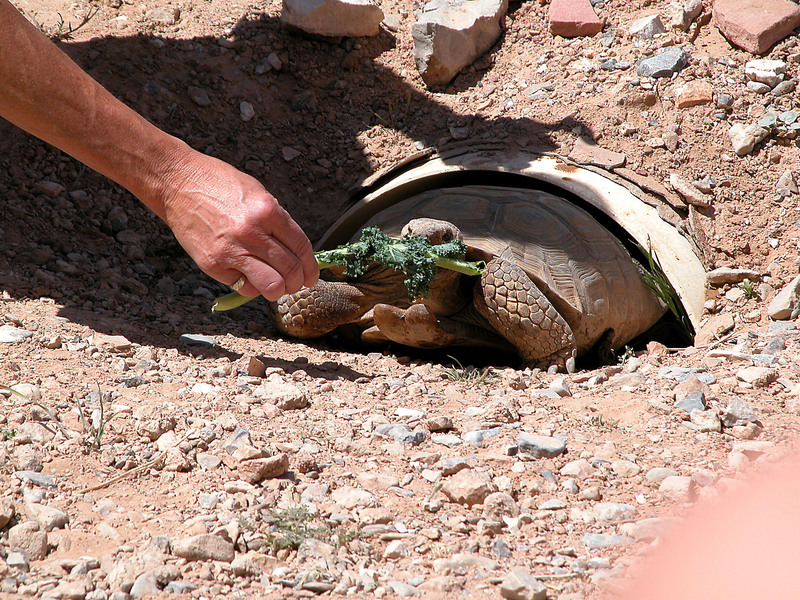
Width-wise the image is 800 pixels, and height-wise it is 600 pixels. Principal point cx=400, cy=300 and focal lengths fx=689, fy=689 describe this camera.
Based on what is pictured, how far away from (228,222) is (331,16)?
13.6 ft

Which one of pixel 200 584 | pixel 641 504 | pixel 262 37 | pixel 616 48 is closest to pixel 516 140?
pixel 616 48

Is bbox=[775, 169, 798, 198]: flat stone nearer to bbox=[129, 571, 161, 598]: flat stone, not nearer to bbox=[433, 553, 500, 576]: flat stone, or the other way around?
bbox=[433, 553, 500, 576]: flat stone

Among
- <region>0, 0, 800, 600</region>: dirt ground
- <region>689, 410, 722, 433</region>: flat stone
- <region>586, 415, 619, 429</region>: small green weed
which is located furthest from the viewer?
<region>586, 415, 619, 429</region>: small green weed

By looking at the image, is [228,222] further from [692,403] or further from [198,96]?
[198,96]

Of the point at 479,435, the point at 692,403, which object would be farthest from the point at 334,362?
the point at 692,403

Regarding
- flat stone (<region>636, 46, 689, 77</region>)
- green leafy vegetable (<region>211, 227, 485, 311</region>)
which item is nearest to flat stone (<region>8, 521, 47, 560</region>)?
green leafy vegetable (<region>211, 227, 485, 311</region>)

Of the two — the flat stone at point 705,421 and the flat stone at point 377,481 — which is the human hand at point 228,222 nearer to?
the flat stone at point 377,481

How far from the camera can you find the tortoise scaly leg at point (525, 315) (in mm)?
4168

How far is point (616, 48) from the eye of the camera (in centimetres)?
541

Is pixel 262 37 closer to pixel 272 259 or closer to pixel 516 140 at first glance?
pixel 516 140

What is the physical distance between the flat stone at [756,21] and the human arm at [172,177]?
167 inches

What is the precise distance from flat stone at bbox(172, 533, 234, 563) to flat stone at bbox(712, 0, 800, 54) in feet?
16.9

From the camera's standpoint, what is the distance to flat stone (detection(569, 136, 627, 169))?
4805mm

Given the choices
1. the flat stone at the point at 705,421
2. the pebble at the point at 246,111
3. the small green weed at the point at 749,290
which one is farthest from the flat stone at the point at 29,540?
the pebble at the point at 246,111
